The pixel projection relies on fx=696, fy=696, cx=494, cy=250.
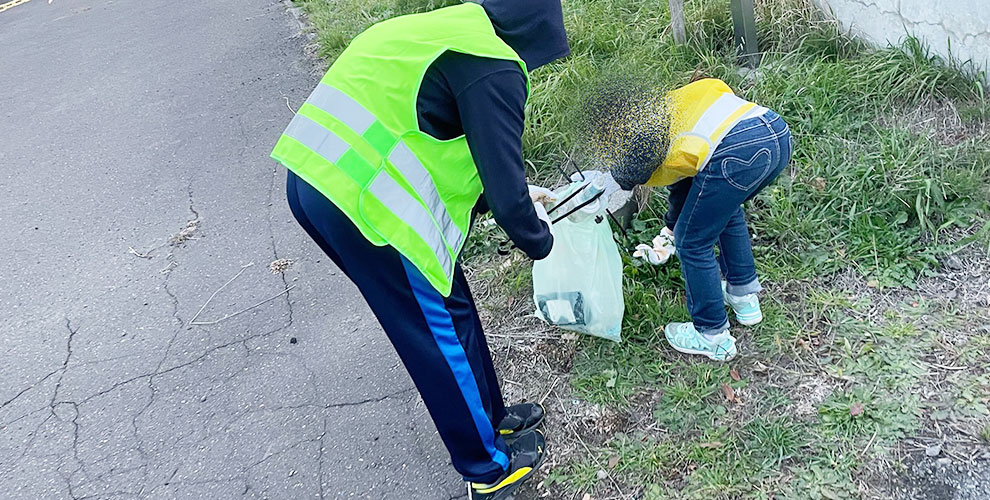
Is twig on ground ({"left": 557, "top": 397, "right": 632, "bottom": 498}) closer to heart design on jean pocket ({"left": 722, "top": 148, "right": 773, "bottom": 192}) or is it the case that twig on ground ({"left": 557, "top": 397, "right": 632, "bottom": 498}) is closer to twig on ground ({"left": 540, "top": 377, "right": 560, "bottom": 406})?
twig on ground ({"left": 540, "top": 377, "right": 560, "bottom": 406})

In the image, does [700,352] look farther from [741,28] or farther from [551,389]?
[741,28]

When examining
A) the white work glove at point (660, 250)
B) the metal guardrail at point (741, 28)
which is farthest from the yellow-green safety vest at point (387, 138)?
the metal guardrail at point (741, 28)

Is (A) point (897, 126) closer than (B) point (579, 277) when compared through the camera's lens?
No

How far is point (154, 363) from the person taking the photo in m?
3.14

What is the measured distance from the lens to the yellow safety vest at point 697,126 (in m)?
2.14

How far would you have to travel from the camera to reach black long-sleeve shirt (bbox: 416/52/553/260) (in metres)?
1.59

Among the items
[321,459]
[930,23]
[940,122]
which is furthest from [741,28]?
[321,459]

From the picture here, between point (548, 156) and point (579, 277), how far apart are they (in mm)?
1330

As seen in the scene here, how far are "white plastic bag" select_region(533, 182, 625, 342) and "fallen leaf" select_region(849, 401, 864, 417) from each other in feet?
2.59

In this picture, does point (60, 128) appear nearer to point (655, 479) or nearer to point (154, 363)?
point (154, 363)

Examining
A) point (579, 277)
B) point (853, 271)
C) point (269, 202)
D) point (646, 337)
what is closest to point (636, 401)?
point (646, 337)

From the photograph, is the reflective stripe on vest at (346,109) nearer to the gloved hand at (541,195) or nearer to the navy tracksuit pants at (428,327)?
the navy tracksuit pants at (428,327)

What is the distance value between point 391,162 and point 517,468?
114cm

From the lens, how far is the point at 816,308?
2.60m
